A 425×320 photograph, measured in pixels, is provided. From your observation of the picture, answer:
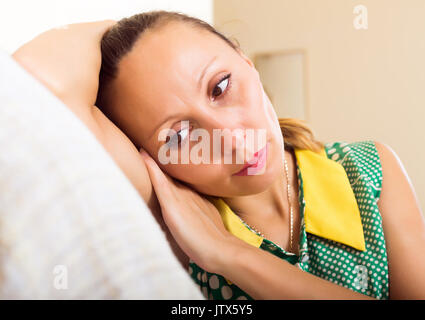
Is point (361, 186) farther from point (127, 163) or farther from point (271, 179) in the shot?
point (127, 163)

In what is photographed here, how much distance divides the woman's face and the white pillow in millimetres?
275

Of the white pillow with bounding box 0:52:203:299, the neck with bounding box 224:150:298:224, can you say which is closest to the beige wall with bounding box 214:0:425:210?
the neck with bounding box 224:150:298:224

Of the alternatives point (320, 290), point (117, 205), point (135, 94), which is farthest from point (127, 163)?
point (320, 290)

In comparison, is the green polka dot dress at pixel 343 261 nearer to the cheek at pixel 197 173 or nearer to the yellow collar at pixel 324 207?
the yellow collar at pixel 324 207

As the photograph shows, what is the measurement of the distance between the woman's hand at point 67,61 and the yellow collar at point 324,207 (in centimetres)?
35

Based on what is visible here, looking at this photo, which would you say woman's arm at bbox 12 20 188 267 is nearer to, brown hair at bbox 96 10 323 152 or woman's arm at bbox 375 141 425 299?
brown hair at bbox 96 10 323 152

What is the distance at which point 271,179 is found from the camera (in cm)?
71

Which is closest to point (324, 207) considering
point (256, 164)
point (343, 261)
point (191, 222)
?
point (343, 261)

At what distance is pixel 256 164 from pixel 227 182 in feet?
0.21

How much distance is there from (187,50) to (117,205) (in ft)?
1.21

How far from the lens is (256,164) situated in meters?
0.67

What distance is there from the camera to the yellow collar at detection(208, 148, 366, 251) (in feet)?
2.48

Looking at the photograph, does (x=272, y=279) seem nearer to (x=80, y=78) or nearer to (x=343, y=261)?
(x=343, y=261)

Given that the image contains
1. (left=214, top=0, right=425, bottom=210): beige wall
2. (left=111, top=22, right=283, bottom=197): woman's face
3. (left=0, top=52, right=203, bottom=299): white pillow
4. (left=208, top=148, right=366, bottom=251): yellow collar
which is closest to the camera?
(left=0, top=52, right=203, bottom=299): white pillow
